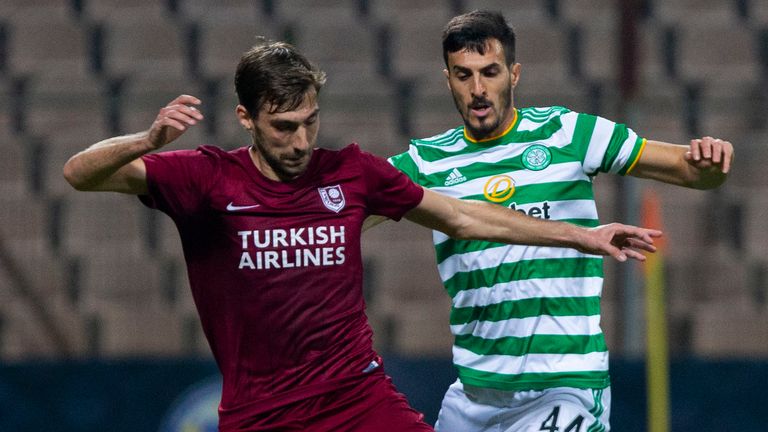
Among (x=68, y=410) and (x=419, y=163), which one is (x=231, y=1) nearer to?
(x=68, y=410)

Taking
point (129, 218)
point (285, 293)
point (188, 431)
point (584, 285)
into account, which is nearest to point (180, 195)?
point (285, 293)

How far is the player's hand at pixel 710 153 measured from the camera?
4.30 metres

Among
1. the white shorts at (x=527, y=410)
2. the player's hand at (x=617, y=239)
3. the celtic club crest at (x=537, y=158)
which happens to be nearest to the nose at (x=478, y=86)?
the celtic club crest at (x=537, y=158)

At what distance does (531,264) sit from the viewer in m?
4.52

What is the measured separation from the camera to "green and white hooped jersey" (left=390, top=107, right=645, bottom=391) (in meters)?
4.50

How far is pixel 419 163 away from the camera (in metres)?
4.77

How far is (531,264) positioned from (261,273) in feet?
3.43

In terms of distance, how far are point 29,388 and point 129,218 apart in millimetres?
1353

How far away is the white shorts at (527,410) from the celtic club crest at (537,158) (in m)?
0.77

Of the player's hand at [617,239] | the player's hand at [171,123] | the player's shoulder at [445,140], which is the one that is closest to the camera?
the player's hand at [171,123]

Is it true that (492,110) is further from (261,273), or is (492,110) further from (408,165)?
(261,273)

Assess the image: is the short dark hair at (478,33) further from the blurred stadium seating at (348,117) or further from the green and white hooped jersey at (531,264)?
the blurred stadium seating at (348,117)

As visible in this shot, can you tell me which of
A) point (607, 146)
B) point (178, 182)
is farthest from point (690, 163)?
point (178, 182)

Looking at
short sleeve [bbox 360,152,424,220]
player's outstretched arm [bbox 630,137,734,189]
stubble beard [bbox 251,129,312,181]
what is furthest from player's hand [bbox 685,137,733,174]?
stubble beard [bbox 251,129,312,181]
